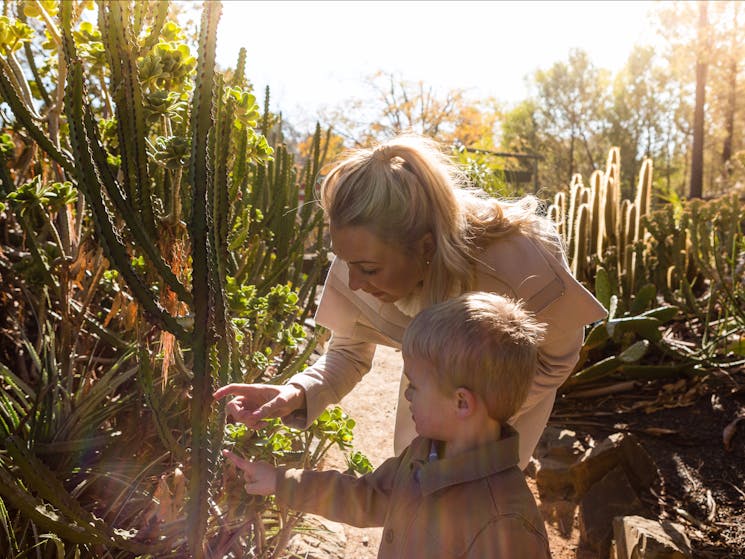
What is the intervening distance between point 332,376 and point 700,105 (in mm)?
20398

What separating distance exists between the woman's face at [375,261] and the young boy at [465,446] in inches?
14.1

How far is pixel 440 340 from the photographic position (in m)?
1.56

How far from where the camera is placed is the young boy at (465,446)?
5.05ft

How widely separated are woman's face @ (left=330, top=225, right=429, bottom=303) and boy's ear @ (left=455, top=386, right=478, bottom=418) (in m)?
0.52

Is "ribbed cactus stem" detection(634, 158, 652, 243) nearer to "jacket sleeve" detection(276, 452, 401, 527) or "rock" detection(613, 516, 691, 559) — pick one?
"rock" detection(613, 516, 691, 559)

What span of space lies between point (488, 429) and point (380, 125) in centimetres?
2398

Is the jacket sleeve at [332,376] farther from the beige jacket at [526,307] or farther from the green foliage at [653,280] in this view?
the green foliage at [653,280]

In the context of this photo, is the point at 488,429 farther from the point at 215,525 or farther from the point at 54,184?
the point at 54,184

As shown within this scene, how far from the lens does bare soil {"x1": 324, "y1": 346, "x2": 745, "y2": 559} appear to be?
3.20 m

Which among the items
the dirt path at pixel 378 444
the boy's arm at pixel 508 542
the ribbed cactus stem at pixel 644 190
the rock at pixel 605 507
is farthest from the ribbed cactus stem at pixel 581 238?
the boy's arm at pixel 508 542

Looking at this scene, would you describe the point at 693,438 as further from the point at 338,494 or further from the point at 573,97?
the point at 573,97

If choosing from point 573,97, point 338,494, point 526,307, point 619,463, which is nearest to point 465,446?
point 338,494

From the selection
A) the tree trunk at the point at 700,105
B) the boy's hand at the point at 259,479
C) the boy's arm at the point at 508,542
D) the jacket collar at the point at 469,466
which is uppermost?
the tree trunk at the point at 700,105

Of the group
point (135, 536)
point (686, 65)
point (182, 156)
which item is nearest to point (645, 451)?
point (135, 536)
